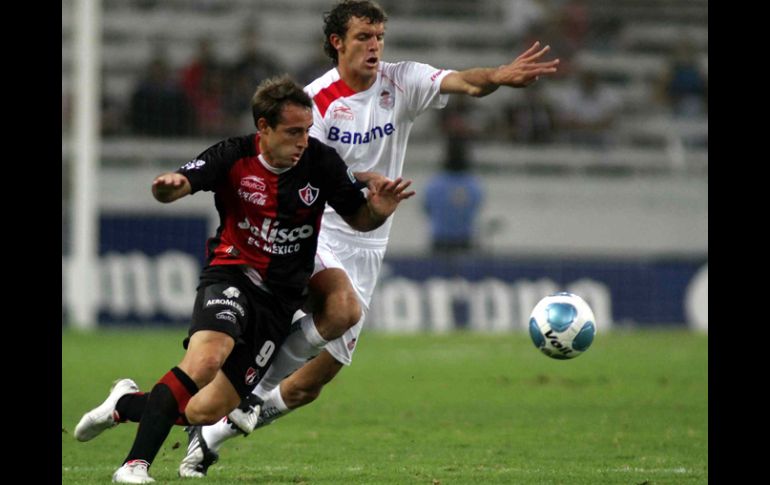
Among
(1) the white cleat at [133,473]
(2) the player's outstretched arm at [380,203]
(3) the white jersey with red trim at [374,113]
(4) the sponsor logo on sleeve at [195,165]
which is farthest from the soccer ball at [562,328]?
(1) the white cleat at [133,473]

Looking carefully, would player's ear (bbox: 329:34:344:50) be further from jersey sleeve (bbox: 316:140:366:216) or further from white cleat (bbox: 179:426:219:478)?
white cleat (bbox: 179:426:219:478)

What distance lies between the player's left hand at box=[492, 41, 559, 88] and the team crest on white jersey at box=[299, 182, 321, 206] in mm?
1174

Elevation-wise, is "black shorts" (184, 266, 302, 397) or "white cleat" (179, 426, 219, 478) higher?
"black shorts" (184, 266, 302, 397)

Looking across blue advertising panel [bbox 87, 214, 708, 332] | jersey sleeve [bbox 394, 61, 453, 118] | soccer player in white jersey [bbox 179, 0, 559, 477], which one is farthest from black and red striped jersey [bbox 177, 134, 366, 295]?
blue advertising panel [bbox 87, 214, 708, 332]

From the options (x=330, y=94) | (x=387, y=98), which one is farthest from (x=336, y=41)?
(x=387, y=98)

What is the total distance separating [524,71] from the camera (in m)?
7.00

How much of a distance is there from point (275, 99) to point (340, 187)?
1.88 feet

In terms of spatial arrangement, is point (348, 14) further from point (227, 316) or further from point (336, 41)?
point (227, 316)

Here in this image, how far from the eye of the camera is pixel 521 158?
22031 millimetres

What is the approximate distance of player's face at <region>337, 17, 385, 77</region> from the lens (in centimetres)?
752

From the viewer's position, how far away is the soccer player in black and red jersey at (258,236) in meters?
6.43
